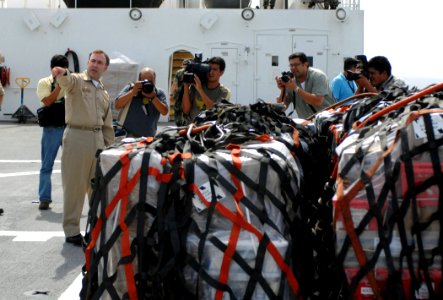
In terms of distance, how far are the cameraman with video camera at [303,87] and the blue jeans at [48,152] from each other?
3.10 m

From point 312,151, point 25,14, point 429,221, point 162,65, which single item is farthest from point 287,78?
point 25,14

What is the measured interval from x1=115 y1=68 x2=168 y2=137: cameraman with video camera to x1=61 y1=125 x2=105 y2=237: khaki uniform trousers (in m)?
0.82

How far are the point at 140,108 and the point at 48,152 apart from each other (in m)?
1.85

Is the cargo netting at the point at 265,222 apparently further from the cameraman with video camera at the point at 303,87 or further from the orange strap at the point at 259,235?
the cameraman with video camera at the point at 303,87

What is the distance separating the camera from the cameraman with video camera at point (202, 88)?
7.70 metres

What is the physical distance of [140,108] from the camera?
796 centimetres

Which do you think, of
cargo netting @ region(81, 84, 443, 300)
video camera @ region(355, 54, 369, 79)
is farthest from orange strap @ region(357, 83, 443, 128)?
video camera @ region(355, 54, 369, 79)

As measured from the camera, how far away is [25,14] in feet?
74.7

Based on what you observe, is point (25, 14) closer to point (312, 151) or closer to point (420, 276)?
point (312, 151)

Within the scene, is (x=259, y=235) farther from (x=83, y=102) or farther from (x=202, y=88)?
(x=202, y=88)

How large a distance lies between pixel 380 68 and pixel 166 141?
410cm

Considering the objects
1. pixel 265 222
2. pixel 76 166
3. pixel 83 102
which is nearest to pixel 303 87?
pixel 83 102

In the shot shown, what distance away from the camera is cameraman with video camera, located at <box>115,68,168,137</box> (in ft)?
25.6

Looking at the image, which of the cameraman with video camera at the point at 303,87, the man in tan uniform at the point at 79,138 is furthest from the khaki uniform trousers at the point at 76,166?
the cameraman with video camera at the point at 303,87
